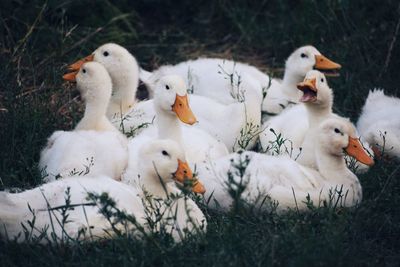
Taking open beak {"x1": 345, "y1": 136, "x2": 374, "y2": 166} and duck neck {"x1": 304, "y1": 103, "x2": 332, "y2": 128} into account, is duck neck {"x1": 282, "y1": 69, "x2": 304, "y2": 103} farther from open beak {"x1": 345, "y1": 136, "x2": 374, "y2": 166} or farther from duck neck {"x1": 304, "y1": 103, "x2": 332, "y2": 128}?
open beak {"x1": 345, "y1": 136, "x2": 374, "y2": 166}

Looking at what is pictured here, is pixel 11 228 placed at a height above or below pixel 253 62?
below

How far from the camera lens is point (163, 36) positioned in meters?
10.4

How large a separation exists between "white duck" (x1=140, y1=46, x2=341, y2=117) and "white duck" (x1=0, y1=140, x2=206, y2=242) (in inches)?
88.9

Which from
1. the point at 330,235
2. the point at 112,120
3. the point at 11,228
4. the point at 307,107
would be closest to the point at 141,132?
the point at 112,120

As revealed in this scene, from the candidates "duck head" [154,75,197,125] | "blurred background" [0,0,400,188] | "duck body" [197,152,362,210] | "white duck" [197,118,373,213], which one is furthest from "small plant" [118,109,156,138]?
"duck body" [197,152,362,210]

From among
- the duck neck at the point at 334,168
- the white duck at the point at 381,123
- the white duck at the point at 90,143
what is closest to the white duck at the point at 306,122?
the duck neck at the point at 334,168

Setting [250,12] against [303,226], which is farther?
[250,12]

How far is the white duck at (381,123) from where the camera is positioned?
8117 mm

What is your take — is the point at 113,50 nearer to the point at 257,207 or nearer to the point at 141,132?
the point at 141,132

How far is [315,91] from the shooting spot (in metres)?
7.83

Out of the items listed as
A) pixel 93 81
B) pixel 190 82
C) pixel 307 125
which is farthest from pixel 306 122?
pixel 93 81

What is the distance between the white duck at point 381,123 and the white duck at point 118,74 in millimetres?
2174

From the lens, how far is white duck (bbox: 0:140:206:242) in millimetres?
6184

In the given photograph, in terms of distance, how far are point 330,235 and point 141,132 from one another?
280cm
